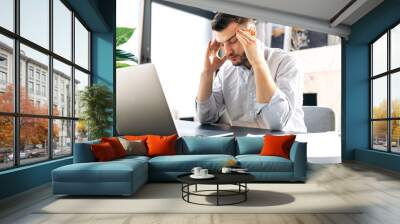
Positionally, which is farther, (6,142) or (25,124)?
(25,124)

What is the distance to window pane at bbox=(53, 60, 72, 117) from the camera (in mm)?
6199

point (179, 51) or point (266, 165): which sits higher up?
point (179, 51)

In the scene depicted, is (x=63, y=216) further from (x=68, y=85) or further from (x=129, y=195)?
(x=68, y=85)

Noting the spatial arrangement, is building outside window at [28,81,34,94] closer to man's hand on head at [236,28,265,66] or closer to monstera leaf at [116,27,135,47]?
monstera leaf at [116,27,135,47]

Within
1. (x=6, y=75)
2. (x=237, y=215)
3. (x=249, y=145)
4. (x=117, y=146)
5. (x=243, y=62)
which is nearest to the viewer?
(x=237, y=215)

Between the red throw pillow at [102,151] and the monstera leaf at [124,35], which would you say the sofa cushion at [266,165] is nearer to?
the red throw pillow at [102,151]

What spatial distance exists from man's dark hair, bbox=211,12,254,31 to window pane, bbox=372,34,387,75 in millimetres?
2854

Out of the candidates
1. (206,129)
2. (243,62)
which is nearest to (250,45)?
(243,62)

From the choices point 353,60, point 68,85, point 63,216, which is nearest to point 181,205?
point 63,216

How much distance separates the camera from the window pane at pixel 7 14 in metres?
4.55

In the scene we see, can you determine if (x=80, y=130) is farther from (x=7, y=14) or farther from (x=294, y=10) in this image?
(x=294, y=10)

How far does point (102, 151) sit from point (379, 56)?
255 inches

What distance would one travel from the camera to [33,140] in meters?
5.42

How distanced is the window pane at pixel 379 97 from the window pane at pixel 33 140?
21.9 feet
